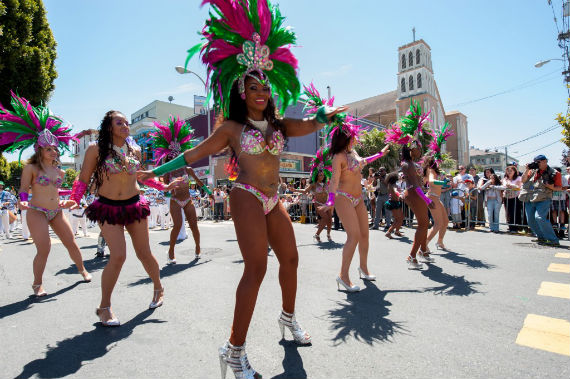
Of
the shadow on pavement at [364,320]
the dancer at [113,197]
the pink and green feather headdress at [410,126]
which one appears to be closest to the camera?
the shadow on pavement at [364,320]

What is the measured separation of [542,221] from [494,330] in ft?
19.7

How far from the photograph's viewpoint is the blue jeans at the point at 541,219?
24.4 ft

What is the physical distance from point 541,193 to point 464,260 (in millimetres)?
3146

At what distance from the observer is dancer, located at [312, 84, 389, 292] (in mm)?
4312

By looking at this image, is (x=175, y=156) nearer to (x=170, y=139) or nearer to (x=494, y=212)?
(x=170, y=139)

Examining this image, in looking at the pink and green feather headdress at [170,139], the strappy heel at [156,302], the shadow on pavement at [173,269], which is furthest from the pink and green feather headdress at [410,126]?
the strappy heel at [156,302]

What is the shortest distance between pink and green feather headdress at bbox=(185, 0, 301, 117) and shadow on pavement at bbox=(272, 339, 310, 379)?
1.96 meters

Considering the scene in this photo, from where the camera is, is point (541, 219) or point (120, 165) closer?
point (120, 165)

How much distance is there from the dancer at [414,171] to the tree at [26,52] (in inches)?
472

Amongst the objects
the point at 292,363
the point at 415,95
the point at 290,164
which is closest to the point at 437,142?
the point at 292,363

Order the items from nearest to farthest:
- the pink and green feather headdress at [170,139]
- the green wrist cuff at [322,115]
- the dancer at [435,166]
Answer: the green wrist cuff at [322,115], the dancer at [435,166], the pink and green feather headdress at [170,139]

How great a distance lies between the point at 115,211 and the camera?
11.3 ft

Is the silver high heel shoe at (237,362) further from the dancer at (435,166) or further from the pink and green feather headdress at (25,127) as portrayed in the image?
the dancer at (435,166)

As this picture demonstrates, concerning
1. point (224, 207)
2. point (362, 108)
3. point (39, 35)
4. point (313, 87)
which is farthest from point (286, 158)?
point (362, 108)
